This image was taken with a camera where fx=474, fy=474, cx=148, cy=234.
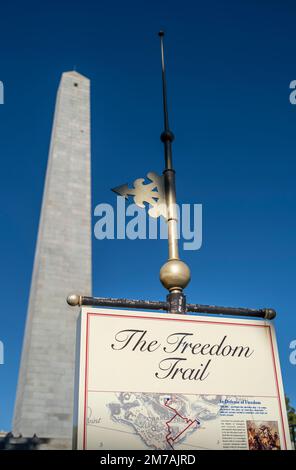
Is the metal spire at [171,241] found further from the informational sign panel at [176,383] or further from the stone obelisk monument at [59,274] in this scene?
the stone obelisk monument at [59,274]

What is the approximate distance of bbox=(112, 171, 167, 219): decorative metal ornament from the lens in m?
3.92

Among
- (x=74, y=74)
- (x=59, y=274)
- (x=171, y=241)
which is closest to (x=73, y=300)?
(x=171, y=241)

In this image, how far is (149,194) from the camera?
3.98m

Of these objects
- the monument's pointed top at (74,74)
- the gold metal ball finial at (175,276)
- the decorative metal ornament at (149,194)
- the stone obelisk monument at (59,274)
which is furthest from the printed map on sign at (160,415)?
the monument's pointed top at (74,74)

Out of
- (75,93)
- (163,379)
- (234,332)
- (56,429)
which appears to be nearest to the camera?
(163,379)

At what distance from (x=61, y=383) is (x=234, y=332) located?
18.7m

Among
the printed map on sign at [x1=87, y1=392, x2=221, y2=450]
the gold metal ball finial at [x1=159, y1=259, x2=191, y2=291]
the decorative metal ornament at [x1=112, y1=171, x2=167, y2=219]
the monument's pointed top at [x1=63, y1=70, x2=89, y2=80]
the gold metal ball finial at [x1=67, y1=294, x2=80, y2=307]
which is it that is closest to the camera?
the printed map on sign at [x1=87, y1=392, x2=221, y2=450]

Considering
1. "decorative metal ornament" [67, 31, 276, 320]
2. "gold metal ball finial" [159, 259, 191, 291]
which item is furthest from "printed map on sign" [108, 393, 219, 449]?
"gold metal ball finial" [159, 259, 191, 291]

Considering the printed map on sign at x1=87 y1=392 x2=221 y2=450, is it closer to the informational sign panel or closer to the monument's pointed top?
the informational sign panel

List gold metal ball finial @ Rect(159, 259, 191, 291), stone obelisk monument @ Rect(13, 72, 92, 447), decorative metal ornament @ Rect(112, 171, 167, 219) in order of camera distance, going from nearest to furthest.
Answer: gold metal ball finial @ Rect(159, 259, 191, 291), decorative metal ornament @ Rect(112, 171, 167, 219), stone obelisk monument @ Rect(13, 72, 92, 447)

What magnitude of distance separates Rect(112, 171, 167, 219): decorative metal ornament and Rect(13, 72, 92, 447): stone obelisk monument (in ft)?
46.1

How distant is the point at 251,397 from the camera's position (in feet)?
9.79
